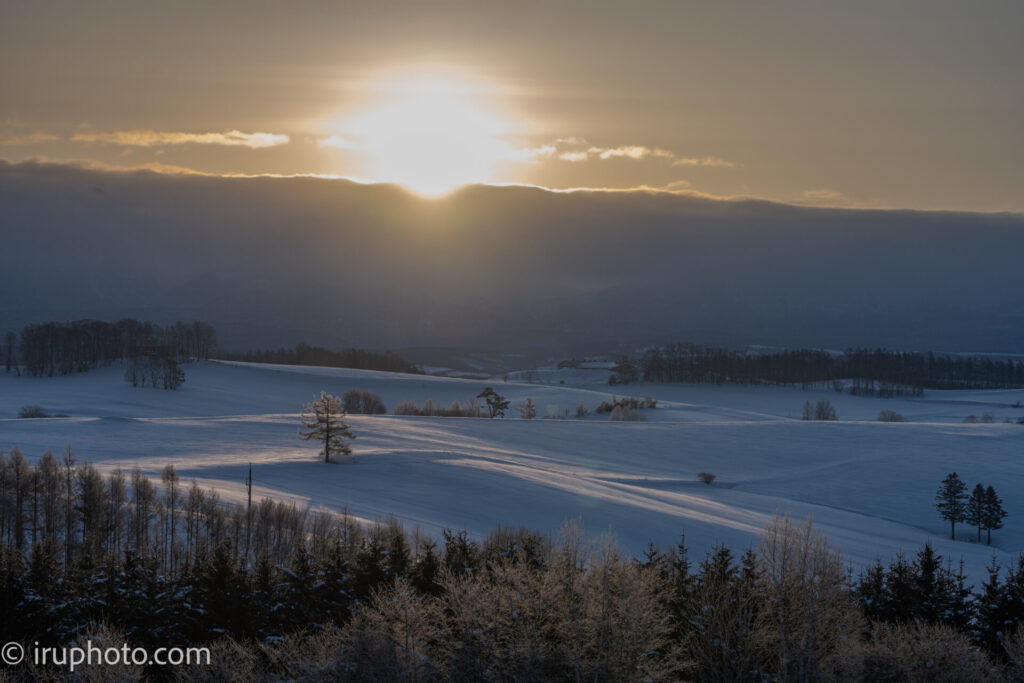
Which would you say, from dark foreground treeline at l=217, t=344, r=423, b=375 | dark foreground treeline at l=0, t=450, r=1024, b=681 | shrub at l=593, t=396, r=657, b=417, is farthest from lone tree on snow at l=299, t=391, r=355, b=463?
dark foreground treeline at l=217, t=344, r=423, b=375

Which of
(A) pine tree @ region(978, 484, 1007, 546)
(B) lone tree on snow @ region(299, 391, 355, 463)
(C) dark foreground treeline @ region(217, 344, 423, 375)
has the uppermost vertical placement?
(C) dark foreground treeline @ region(217, 344, 423, 375)

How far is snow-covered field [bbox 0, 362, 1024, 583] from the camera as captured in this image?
52.2 meters

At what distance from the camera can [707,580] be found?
105ft

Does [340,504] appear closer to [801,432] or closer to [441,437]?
[441,437]

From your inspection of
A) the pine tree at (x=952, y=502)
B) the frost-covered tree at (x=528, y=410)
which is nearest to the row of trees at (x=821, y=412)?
the frost-covered tree at (x=528, y=410)

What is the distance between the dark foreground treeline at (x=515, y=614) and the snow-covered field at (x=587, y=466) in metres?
11.9

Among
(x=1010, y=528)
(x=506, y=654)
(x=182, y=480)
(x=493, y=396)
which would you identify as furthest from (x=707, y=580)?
(x=493, y=396)

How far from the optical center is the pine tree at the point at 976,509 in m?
61.9

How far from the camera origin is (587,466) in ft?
244

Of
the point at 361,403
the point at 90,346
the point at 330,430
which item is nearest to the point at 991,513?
the point at 330,430

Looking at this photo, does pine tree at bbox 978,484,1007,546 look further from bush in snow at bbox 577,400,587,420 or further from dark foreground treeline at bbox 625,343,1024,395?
dark foreground treeline at bbox 625,343,1024,395

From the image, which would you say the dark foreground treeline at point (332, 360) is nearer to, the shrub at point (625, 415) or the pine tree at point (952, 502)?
the shrub at point (625, 415)

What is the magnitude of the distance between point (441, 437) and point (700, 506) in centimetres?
2858

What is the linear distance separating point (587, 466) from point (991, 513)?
1236 inches
